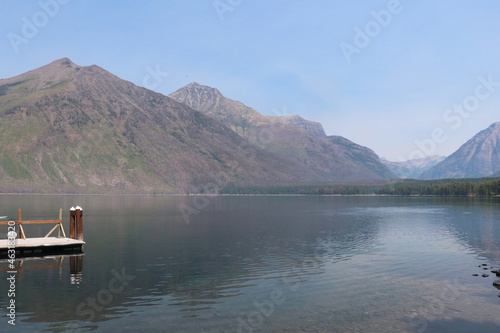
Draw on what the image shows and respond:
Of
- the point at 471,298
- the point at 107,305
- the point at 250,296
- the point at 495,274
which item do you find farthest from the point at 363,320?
the point at 495,274

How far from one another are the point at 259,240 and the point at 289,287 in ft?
117

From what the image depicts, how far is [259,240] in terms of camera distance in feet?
247

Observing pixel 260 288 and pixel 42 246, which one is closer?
pixel 260 288

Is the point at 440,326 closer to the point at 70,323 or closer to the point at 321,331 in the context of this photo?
the point at 321,331
